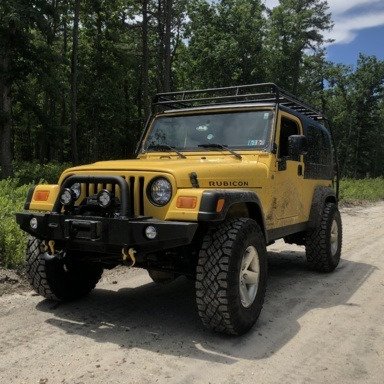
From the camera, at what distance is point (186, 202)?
3533mm

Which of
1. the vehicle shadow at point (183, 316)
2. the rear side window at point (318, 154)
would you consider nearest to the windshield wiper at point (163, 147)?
the vehicle shadow at point (183, 316)

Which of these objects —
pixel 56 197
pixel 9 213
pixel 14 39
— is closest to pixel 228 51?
pixel 14 39

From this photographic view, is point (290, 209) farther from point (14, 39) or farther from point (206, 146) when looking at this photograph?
point (14, 39)

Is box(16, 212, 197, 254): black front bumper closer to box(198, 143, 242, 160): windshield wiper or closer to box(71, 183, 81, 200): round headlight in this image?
box(71, 183, 81, 200): round headlight

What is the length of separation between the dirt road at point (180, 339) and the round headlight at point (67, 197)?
1.12 metres

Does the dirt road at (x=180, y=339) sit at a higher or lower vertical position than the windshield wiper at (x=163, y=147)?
lower

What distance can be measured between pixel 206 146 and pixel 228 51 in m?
25.7

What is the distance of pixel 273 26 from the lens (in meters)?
33.7

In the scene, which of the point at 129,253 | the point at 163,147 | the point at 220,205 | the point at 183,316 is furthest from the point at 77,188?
the point at 183,316

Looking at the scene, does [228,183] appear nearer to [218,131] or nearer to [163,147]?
[218,131]

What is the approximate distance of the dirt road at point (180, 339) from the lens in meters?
3.13

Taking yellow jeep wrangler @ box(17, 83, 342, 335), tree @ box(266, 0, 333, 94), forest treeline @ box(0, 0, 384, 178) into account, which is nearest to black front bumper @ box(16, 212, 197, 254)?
yellow jeep wrangler @ box(17, 83, 342, 335)

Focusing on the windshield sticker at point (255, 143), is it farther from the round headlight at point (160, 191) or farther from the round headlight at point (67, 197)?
the round headlight at point (67, 197)

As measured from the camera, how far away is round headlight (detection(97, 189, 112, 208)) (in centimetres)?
362
